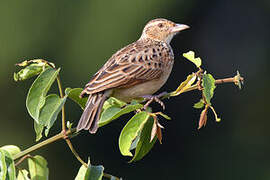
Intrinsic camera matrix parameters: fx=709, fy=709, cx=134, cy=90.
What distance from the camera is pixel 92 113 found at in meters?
4.29

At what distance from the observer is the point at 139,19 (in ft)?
57.4

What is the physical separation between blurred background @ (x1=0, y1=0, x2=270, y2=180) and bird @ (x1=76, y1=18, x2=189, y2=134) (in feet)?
33.6

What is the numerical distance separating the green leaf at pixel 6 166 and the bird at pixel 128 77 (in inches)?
30.0

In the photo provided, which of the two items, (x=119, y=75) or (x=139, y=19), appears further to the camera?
(x=139, y=19)

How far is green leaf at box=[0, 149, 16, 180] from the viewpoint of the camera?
3.26 metres

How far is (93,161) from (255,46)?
8.37m

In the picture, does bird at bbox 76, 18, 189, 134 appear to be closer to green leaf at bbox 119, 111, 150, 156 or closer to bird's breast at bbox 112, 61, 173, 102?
bird's breast at bbox 112, 61, 173, 102

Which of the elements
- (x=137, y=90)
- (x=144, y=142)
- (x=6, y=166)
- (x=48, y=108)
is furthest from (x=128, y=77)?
(x=6, y=166)

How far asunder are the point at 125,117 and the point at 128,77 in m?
11.0

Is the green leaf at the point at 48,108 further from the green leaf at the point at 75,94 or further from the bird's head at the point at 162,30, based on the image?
the bird's head at the point at 162,30

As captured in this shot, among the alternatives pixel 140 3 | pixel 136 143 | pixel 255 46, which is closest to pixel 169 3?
pixel 140 3

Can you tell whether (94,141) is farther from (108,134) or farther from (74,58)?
(74,58)

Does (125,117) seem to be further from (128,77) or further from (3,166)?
(3,166)

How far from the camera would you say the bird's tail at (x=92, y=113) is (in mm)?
4211
